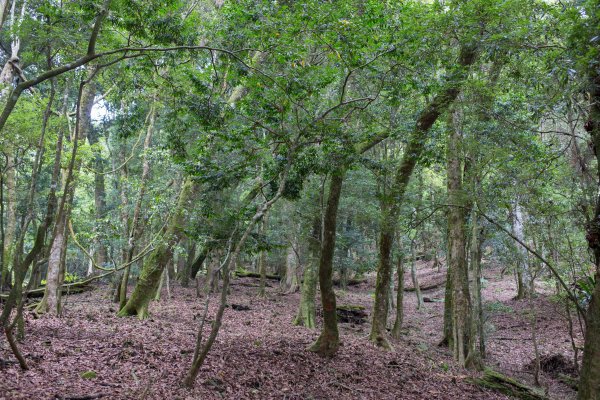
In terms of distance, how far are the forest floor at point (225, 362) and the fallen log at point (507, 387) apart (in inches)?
13.6

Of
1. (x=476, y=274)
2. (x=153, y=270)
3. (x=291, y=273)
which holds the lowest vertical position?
(x=291, y=273)

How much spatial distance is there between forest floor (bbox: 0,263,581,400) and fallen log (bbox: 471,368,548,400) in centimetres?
35

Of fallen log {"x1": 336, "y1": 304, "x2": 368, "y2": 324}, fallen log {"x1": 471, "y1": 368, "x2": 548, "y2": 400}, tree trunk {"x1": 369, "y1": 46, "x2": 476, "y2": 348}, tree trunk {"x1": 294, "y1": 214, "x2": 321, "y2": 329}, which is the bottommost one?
fallen log {"x1": 471, "y1": 368, "x2": 548, "y2": 400}

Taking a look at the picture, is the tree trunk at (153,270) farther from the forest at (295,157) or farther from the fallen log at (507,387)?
the fallen log at (507,387)

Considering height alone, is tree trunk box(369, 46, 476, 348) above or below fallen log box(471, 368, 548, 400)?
above

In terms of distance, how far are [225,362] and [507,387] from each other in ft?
21.2

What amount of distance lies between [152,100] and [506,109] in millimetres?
9900

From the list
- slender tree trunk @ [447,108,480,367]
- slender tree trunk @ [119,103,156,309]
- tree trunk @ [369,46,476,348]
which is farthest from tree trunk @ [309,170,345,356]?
slender tree trunk @ [119,103,156,309]

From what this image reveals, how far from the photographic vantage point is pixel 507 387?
9586 mm

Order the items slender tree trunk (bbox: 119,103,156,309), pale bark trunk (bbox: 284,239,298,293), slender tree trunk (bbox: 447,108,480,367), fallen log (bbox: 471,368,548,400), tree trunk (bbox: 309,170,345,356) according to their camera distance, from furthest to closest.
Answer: pale bark trunk (bbox: 284,239,298,293) → slender tree trunk (bbox: 119,103,156,309) → slender tree trunk (bbox: 447,108,480,367) → fallen log (bbox: 471,368,548,400) → tree trunk (bbox: 309,170,345,356)

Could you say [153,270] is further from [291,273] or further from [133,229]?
[291,273]

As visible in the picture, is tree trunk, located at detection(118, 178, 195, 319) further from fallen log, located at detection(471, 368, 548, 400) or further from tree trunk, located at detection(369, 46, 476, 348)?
fallen log, located at detection(471, 368, 548, 400)

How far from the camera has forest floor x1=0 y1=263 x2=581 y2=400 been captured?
604cm

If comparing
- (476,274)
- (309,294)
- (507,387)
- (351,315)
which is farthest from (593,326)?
(351,315)
